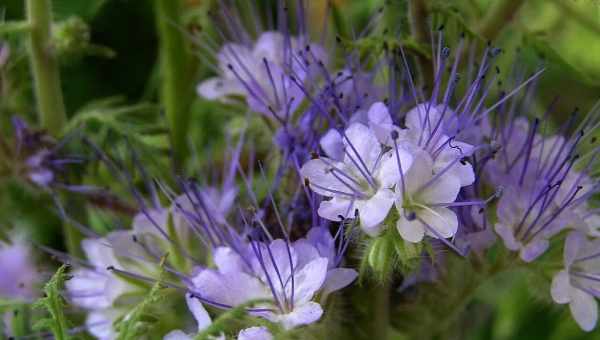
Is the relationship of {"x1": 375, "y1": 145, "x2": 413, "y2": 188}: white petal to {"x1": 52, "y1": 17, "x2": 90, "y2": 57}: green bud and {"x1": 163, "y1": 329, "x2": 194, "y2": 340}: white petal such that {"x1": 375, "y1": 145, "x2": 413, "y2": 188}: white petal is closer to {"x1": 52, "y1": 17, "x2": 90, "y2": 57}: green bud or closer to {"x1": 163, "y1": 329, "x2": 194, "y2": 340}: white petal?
{"x1": 163, "y1": 329, "x2": 194, "y2": 340}: white petal

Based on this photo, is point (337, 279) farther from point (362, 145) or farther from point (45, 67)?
point (45, 67)

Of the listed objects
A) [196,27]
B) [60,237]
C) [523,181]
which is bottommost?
[60,237]

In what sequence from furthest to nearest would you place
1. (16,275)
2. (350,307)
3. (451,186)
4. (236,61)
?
(16,275)
(236,61)
(350,307)
(451,186)

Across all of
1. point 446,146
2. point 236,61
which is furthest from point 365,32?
point 446,146

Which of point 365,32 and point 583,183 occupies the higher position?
point 365,32

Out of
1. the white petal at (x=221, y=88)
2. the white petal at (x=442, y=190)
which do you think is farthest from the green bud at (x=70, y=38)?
the white petal at (x=442, y=190)

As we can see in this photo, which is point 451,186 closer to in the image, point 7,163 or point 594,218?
point 594,218

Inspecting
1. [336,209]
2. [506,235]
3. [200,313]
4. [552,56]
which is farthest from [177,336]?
[552,56]
